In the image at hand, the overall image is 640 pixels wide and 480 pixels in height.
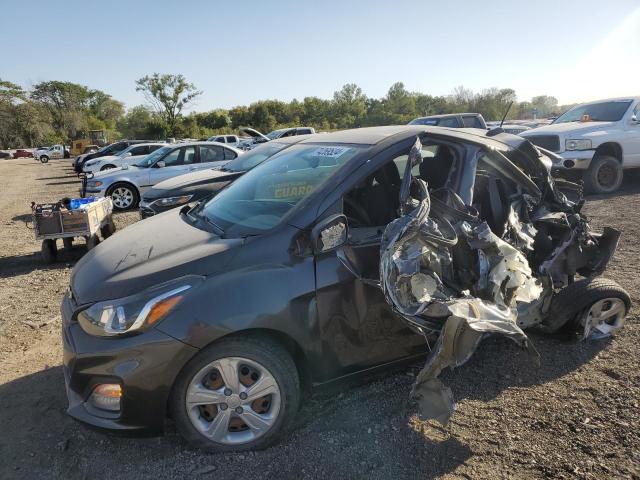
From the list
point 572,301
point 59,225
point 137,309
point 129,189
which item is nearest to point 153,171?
point 129,189

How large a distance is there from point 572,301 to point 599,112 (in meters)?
8.52

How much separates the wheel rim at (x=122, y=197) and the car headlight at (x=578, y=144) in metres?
10.4

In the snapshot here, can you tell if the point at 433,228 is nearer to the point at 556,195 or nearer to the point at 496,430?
the point at 496,430

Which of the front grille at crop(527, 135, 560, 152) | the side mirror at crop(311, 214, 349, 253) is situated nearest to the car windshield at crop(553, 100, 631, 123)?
the front grille at crop(527, 135, 560, 152)

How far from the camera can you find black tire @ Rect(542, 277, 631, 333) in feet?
11.7

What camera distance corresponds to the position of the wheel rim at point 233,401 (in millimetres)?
2548

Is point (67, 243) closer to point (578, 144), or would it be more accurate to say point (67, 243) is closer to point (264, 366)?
point (264, 366)

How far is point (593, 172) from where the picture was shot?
9.85 metres

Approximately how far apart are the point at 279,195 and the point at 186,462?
5.87 ft

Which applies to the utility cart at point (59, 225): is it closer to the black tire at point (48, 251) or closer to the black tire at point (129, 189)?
the black tire at point (48, 251)

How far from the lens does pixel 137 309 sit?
8.07 ft

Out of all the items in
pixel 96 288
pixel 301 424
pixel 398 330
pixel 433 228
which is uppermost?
pixel 433 228

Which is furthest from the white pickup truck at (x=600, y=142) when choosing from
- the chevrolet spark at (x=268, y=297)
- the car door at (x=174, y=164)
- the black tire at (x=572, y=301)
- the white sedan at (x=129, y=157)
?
the white sedan at (x=129, y=157)

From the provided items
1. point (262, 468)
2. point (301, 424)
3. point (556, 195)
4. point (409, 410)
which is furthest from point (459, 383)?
point (556, 195)
